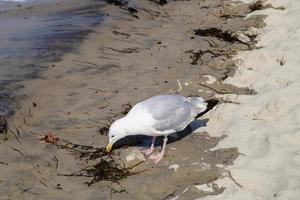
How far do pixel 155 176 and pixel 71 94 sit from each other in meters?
1.96

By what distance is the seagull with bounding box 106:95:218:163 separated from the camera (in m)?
5.08

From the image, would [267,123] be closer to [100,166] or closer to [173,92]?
[173,92]

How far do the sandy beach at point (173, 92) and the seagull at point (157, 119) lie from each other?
0.76ft

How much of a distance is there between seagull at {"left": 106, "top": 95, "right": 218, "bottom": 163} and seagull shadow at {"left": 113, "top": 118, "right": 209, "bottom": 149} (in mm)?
209

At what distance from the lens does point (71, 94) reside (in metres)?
6.37

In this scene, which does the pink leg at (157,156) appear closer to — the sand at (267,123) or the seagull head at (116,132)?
the seagull head at (116,132)

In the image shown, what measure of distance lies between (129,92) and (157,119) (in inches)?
52.9

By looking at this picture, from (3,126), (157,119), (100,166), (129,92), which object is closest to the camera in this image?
(100,166)

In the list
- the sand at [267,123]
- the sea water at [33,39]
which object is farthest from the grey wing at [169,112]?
the sea water at [33,39]

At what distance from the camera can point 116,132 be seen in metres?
5.08

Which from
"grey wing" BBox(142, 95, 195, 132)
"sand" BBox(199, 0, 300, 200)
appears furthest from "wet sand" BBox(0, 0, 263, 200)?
"grey wing" BBox(142, 95, 195, 132)

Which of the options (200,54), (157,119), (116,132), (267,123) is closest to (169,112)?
(157,119)

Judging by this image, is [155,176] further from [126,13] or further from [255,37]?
[126,13]

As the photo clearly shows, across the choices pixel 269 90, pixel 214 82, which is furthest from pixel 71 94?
pixel 269 90
